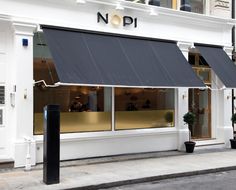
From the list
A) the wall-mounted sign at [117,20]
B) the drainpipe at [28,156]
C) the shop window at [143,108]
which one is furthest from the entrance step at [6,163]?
the wall-mounted sign at [117,20]

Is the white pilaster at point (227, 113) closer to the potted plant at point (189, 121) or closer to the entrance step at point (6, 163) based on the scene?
the potted plant at point (189, 121)

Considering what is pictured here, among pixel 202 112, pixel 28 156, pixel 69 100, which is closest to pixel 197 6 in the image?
pixel 202 112

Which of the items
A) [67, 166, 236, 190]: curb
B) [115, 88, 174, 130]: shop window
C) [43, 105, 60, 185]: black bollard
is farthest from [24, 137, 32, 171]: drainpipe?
[115, 88, 174, 130]: shop window

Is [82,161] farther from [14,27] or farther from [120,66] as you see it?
[14,27]

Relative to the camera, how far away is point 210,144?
1481 centimetres

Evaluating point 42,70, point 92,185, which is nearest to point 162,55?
point 42,70

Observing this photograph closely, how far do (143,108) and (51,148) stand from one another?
5.10 meters

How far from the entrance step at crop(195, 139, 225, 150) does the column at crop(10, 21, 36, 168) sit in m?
6.54

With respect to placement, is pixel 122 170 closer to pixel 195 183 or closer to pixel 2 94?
pixel 195 183

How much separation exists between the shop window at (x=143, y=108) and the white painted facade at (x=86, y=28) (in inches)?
9.8

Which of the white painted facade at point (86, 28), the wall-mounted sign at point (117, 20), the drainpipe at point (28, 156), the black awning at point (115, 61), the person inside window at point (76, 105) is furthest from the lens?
the wall-mounted sign at point (117, 20)

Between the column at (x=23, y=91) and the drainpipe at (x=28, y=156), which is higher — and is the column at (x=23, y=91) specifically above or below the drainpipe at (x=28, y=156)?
above

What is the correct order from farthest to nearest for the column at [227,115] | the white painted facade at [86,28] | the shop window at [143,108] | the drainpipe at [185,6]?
the column at [227,115] < the drainpipe at [185,6] < the shop window at [143,108] < the white painted facade at [86,28]

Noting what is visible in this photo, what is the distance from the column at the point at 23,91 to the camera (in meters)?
10.5
